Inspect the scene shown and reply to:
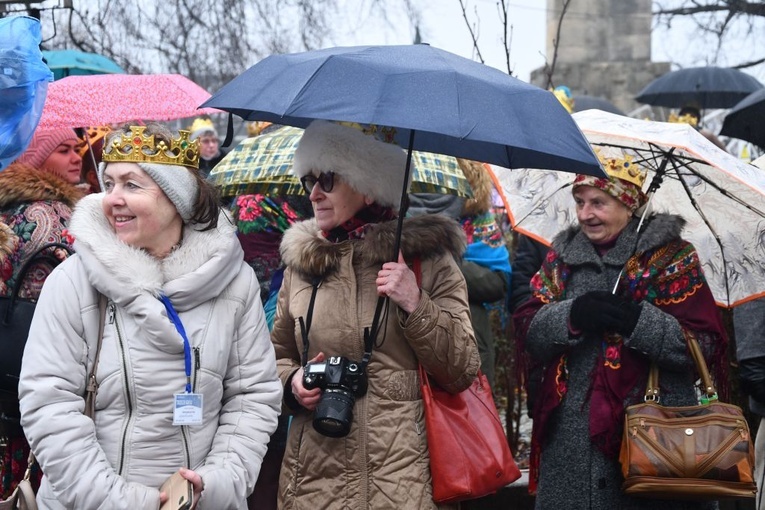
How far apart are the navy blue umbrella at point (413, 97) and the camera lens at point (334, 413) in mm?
1003

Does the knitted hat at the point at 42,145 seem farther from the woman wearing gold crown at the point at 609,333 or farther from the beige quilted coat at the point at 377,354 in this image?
the woman wearing gold crown at the point at 609,333

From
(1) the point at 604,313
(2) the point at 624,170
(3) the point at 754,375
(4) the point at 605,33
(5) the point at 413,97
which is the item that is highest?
(5) the point at 413,97

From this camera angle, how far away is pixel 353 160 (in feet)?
13.7

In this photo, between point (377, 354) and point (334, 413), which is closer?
point (334, 413)

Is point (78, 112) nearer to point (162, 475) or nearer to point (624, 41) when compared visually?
point (162, 475)

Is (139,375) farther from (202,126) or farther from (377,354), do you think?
(202,126)

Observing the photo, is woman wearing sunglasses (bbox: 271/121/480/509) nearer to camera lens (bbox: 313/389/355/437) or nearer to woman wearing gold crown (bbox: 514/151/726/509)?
camera lens (bbox: 313/389/355/437)

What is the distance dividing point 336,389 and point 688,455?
1504 mm

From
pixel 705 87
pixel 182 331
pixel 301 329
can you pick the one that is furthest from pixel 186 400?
pixel 705 87

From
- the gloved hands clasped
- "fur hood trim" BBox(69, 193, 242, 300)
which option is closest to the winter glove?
the gloved hands clasped

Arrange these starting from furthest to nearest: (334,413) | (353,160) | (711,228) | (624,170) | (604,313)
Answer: (711,228)
(624,170)
(604,313)
(353,160)
(334,413)

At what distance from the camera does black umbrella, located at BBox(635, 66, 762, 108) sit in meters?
12.1

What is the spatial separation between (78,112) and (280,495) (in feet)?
7.41

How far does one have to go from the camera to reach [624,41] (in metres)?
20.6
